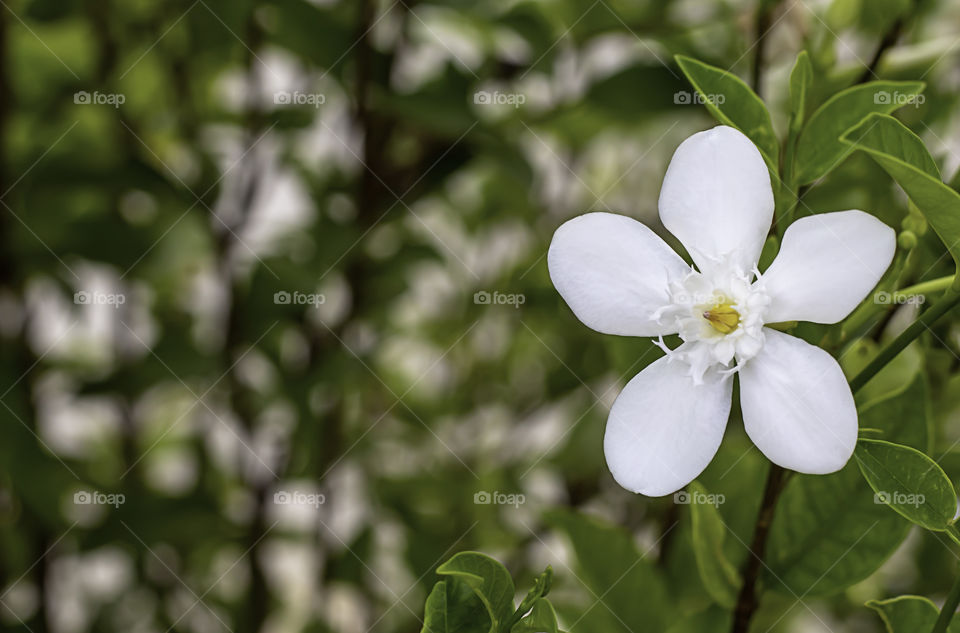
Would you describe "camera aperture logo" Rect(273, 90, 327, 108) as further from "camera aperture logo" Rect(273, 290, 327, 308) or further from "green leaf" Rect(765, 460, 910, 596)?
"green leaf" Rect(765, 460, 910, 596)

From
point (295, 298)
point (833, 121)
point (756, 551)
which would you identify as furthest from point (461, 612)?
point (295, 298)

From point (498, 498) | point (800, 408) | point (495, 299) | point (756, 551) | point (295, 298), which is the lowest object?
point (498, 498)

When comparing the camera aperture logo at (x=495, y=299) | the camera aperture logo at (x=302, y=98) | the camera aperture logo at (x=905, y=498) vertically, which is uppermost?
the camera aperture logo at (x=905, y=498)

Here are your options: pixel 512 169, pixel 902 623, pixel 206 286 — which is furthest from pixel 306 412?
pixel 902 623

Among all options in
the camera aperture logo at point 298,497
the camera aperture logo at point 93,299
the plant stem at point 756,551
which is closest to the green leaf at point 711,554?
the plant stem at point 756,551

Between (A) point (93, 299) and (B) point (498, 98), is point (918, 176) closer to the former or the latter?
(B) point (498, 98)

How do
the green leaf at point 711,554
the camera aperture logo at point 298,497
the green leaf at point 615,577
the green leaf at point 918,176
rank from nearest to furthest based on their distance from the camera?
the green leaf at point 918,176
the green leaf at point 711,554
the green leaf at point 615,577
the camera aperture logo at point 298,497

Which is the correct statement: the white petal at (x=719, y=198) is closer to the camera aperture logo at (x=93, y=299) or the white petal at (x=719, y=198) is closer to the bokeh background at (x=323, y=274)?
the bokeh background at (x=323, y=274)
